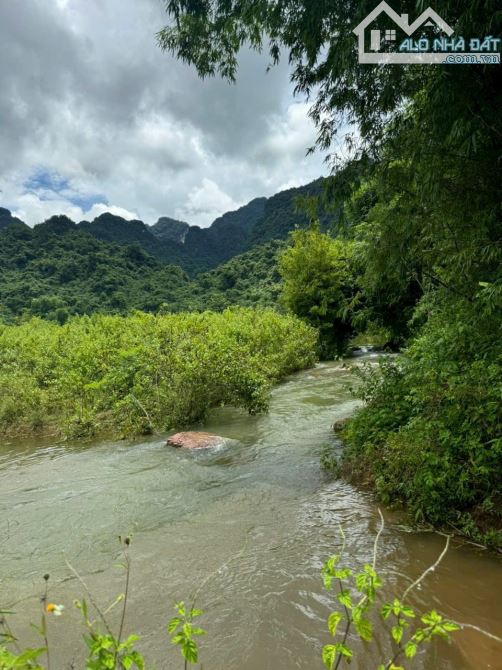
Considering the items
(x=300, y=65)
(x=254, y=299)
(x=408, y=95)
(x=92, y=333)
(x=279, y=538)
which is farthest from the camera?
(x=254, y=299)

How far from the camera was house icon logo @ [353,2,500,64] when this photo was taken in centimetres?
374

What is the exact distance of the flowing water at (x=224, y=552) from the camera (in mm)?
2854

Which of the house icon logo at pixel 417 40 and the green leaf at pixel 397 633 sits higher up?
the house icon logo at pixel 417 40

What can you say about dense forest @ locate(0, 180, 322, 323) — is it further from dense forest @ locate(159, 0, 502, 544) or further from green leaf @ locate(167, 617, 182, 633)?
green leaf @ locate(167, 617, 182, 633)

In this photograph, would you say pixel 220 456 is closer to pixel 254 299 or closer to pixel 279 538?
pixel 279 538

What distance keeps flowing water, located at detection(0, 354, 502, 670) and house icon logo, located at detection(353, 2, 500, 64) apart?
430 cm

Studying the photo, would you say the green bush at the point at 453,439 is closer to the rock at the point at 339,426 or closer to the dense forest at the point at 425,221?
the dense forest at the point at 425,221

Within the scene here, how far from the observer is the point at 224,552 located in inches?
160

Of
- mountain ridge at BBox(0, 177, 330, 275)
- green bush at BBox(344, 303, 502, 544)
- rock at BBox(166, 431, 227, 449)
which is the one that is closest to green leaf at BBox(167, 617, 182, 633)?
green bush at BBox(344, 303, 502, 544)

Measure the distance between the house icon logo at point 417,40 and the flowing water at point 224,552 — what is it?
4.30 meters

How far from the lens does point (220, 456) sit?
23.3 ft

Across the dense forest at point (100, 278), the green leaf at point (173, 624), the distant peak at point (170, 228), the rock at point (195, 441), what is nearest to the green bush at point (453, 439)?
the green leaf at point (173, 624)

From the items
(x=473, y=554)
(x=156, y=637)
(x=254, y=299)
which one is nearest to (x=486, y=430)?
(x=473, y=554)

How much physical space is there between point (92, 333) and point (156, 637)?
12.4m
